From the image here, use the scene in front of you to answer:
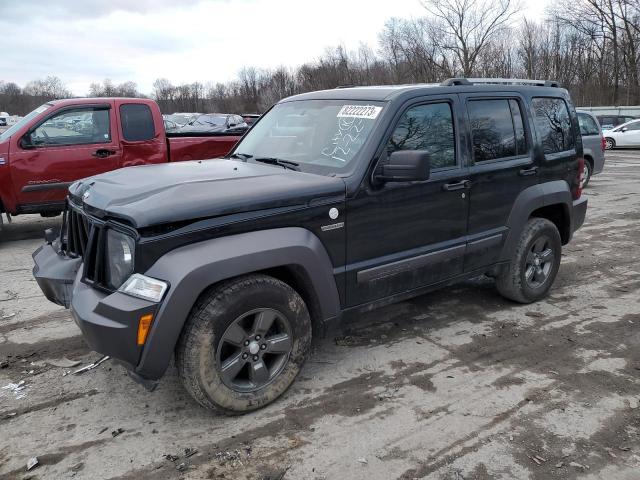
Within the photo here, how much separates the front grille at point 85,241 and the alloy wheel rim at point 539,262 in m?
3.72

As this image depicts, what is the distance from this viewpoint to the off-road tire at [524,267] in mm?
4762

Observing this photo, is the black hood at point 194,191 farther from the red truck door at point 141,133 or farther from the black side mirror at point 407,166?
the red truck door at point 141,133

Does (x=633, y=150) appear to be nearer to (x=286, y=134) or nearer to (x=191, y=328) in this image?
(x=286, y=134)

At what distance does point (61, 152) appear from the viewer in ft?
24.0

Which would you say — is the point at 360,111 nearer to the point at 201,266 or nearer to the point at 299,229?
the point at 299,229

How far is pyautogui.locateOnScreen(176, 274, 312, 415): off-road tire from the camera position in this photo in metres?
2.91

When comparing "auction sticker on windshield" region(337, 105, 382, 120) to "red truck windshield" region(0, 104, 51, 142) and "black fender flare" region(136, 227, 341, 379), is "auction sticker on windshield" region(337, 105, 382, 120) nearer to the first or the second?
"black fender flare" region(136, 227, 341, 379)

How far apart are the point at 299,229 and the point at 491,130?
2145mm

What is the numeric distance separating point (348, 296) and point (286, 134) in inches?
59.1

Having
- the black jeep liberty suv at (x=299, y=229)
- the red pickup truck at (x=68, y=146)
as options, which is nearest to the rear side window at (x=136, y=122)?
the red pickup truck at (x=68, y=146)

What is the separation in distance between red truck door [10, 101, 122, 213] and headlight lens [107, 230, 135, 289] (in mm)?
4998

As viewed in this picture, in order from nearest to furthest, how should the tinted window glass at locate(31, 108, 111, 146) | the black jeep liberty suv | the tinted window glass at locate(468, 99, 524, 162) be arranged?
the black jeep liberty suv, the tinted window glass at locate(468, 99, 524, 162), the tinted window glass at locate(31, 108, 111, 146)

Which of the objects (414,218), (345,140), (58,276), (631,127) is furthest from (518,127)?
(631,127)

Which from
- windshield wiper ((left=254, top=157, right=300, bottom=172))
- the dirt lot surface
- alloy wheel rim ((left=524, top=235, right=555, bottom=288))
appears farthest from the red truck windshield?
alloy wheel rim ((left=524, top=235, right=555, bottom=288))
